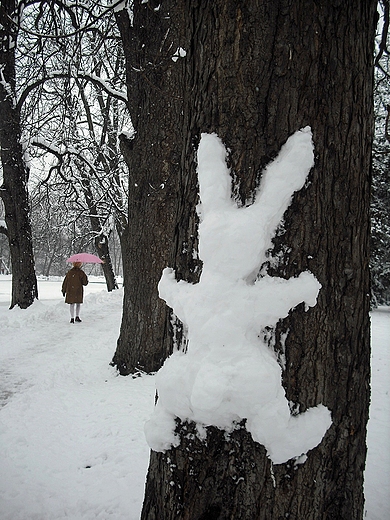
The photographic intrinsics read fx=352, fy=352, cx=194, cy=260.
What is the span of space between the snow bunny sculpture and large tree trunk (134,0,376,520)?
52 millimetres

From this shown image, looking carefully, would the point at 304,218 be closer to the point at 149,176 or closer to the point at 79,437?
the point at 79,437

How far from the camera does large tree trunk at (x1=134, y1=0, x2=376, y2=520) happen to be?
4.58 feet

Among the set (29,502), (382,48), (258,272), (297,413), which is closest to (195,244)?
(258,272)

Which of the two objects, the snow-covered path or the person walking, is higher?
the person walking

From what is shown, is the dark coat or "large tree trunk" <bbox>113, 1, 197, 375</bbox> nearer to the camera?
"large tree trunk" <bbox>113, 1, 197, 375</bbox>

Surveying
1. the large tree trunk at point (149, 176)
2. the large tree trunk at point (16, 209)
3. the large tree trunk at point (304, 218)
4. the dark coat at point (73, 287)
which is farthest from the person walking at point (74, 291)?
the large tree trunk at point (304, 218)

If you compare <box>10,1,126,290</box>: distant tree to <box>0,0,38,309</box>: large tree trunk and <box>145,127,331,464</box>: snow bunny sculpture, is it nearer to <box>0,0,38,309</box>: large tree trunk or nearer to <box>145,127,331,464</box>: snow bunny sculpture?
<box>0,0,38,309</box>: large tree trunk

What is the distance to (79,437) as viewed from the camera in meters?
3.25

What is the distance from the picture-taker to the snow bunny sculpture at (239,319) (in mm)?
1318

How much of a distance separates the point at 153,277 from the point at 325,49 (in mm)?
3564

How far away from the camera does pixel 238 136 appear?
4.81ft

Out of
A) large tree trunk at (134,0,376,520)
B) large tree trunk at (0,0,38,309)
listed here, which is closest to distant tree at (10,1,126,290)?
large tree trunk at (0,0,38,309)

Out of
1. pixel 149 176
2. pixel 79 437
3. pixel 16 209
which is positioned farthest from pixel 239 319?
pixel 16 209

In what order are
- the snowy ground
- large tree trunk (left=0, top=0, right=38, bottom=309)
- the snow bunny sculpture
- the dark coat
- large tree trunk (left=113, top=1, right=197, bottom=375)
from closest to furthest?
the snow bunny sculpture < the snowy ground < large tree trunk (left=113, top=1, right=197, bottom=375) < the dark coat < large tree trunk (left=0, top=0, right=38, bottom=309)
